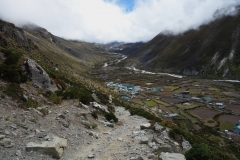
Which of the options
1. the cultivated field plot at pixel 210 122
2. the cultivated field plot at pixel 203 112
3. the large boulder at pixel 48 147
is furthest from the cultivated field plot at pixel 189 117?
the large boulder at pixel 48 147

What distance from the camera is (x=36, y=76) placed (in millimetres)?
21906

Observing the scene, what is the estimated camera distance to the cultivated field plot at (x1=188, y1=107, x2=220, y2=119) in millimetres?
62750

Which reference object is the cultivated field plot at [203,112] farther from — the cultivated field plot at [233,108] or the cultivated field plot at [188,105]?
the cultivated field plot at [233,108]

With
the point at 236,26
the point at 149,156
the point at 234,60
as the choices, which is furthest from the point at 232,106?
the point at 236,26

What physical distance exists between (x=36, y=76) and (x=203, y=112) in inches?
2348

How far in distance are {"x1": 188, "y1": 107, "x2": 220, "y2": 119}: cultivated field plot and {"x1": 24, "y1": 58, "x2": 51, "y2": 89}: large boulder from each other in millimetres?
53009

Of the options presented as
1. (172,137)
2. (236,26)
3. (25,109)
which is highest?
(236,26)

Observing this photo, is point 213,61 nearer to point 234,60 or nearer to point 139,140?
point 234,60

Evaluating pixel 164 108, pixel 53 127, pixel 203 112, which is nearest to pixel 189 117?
pixel 203 112

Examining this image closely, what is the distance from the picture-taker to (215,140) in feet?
140

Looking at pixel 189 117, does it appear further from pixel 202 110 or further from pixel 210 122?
pixel 202 110

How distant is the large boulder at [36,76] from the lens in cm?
2147

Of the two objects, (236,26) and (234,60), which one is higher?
(236,26)

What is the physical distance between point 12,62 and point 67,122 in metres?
9.53
